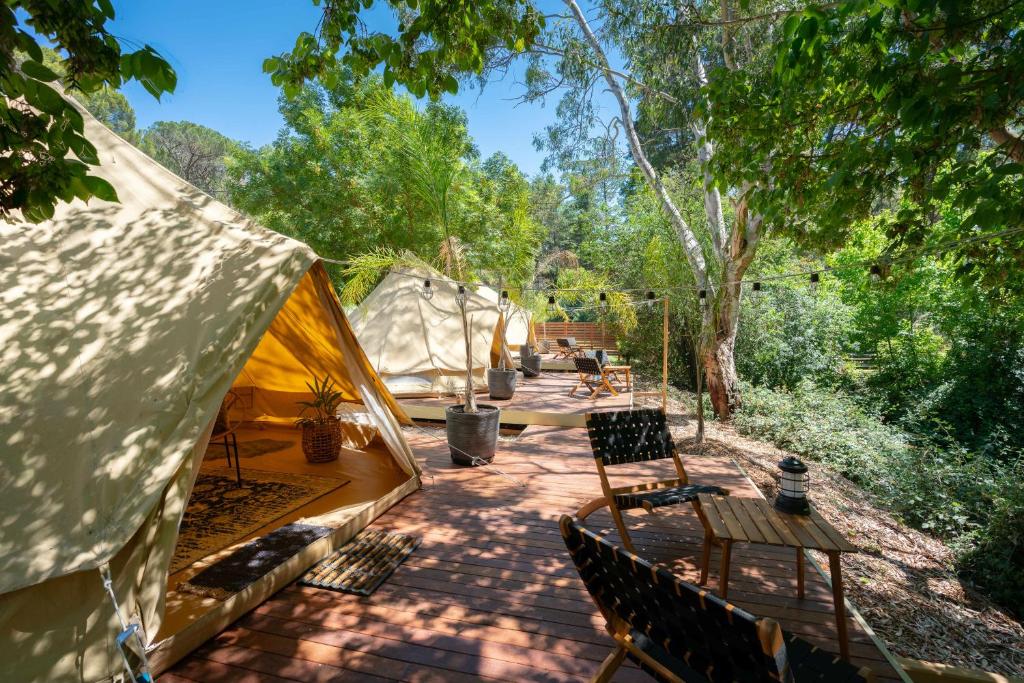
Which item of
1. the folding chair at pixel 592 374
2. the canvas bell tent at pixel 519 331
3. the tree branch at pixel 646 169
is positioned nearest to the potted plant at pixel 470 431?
the folding chair at pixel 592 374

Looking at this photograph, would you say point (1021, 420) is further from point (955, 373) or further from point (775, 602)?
point (775, 602)

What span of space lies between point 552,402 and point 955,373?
9264mm

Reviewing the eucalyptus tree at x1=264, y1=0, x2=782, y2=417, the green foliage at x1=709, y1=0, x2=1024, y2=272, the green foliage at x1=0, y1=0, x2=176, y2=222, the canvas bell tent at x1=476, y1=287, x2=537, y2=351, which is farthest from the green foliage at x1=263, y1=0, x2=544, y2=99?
the canvas bell tent at x1=476, y1=287, x2=537, y2=351

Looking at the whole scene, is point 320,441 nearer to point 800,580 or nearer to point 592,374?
point 800,580

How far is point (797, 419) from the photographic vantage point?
905 cm

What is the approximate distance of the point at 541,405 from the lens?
30.8ft

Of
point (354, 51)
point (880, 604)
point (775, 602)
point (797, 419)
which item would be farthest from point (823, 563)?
point (797, 419)

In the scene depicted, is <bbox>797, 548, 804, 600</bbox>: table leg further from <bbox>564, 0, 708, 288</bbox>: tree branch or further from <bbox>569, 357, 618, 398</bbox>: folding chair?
<bbox>569, 357, 618, 398</bbox>: folding chair

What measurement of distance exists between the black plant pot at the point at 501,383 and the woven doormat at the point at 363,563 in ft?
20.1

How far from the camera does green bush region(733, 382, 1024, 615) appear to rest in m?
5.02

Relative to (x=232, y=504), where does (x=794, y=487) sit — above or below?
above

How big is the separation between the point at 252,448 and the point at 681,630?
5966 millimetres

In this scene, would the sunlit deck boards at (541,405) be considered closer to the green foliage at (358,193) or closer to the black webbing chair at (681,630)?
the green foliage at (358,193)

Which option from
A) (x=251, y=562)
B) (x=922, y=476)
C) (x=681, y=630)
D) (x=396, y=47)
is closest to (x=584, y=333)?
(x=922, y=476)
